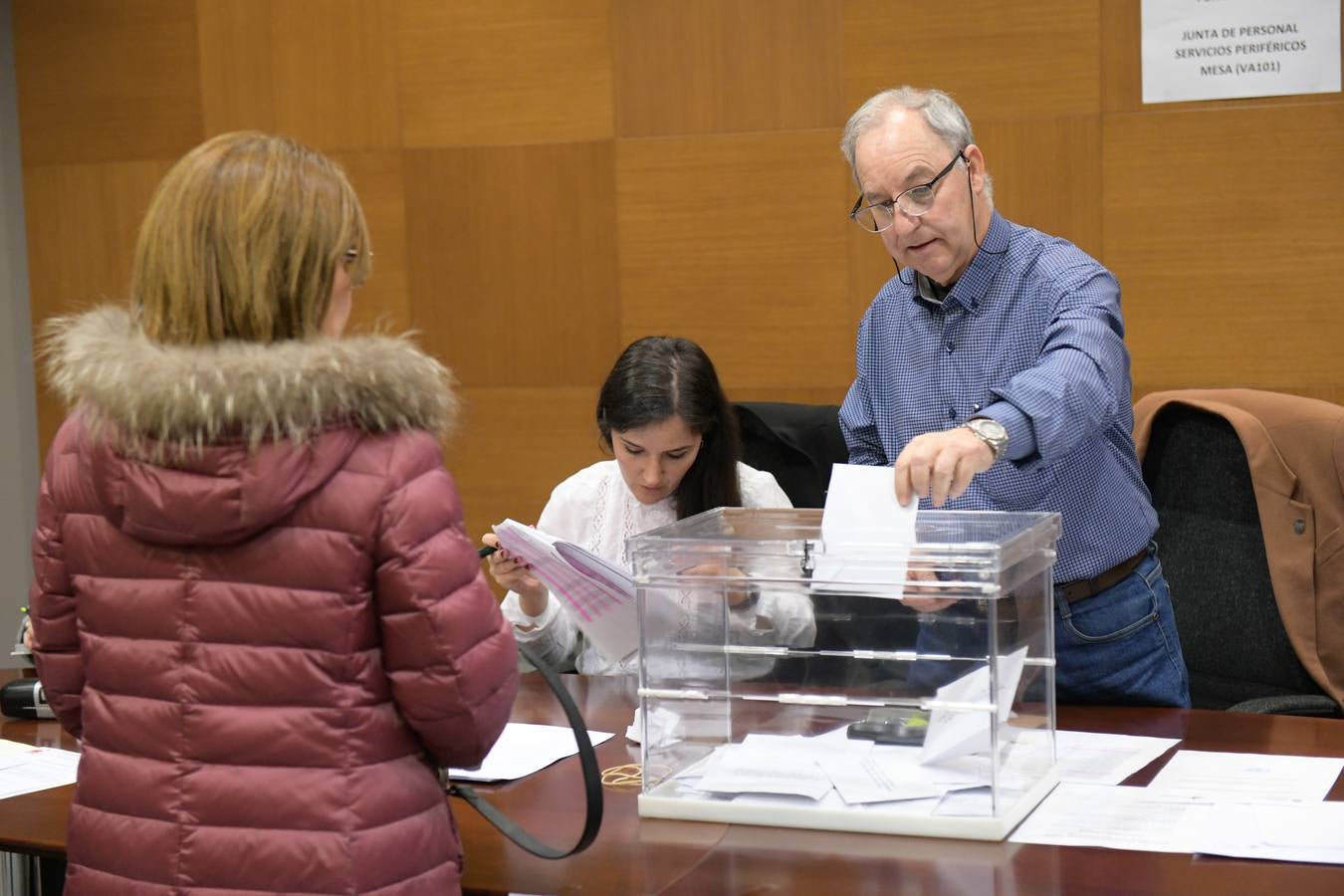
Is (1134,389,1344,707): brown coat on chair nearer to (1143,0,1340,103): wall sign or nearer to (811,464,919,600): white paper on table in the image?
(1143,0,1340,103): wall sign

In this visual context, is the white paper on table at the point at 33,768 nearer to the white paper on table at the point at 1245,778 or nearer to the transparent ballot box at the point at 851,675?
the transparent ballot box at the point at 851,675

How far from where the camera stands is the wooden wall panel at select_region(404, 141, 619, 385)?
12.6ft

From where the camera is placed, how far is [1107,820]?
1580 millimetres

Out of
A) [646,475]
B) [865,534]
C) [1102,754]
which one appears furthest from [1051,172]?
[865,534]

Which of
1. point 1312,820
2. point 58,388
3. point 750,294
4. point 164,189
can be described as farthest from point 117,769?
point 750,294

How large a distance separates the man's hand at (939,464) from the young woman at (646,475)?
1.03 metres

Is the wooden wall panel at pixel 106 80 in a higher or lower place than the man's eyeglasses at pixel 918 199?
higher

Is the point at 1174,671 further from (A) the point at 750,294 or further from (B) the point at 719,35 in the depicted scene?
(B) the point at 719,35

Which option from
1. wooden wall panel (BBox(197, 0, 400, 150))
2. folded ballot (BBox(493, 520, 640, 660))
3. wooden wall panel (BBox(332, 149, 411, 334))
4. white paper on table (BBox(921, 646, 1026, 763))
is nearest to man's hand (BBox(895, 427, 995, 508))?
white paper on table (BBox(921, 646, 1026, 763))

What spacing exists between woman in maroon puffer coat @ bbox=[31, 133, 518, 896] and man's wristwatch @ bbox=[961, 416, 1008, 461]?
0.70 meters

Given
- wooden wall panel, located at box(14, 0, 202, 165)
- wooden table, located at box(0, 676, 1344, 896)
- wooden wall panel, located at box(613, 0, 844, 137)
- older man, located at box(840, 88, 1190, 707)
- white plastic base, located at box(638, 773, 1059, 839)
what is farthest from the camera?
wooden wall panel, located at box(14, 0, 202, 165)

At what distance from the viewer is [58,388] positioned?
1.39m

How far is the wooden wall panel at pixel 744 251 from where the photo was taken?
11.9 ft

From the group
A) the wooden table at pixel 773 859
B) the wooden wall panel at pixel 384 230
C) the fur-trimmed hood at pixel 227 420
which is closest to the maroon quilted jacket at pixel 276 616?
the fur-trimmed hood at pixel 227 420
